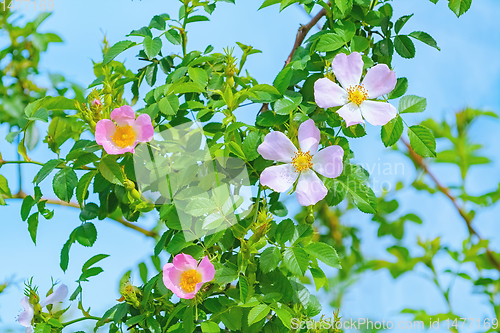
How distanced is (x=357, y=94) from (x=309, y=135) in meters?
0.11

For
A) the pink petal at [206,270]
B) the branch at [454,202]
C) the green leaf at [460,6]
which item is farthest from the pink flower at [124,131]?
the branch at [454,202]

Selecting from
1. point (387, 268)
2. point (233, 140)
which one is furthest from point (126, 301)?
point (387, 268)

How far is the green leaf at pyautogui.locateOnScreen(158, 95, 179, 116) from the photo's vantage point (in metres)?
0.80

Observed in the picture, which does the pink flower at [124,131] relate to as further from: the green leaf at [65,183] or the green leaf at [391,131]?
the green leaf at [391,131]

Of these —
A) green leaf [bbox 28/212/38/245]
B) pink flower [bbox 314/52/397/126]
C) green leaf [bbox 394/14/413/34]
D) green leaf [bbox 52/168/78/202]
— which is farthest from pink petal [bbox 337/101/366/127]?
green leaf [bbox 28/212/38/245]

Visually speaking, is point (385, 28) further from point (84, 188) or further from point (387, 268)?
point (387, 268)

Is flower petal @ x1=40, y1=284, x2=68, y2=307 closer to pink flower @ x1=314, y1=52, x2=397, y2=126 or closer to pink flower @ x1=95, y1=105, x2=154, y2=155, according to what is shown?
pink flower @ x1=95, y1=105, x2=154, y2=155

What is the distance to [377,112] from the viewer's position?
2.61 ft

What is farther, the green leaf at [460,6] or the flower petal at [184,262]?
the green leaf at [460,6]

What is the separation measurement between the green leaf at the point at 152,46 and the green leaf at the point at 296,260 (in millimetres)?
430

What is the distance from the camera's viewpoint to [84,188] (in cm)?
85

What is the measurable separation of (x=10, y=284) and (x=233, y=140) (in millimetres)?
803

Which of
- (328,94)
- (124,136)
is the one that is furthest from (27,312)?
(328,94)

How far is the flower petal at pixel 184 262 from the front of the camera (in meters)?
0.74
